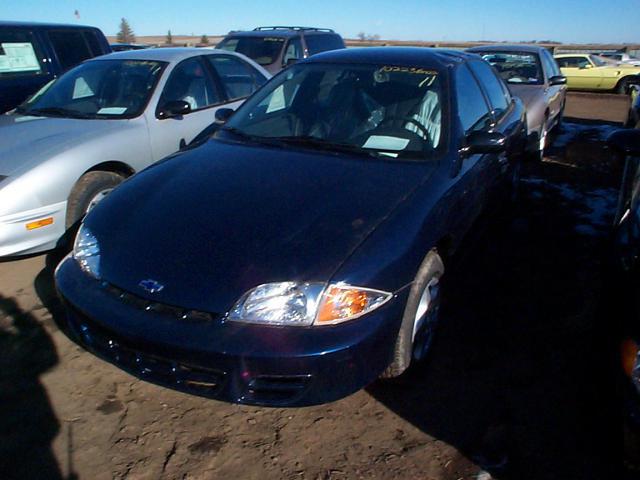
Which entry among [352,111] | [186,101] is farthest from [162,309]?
[186,101]

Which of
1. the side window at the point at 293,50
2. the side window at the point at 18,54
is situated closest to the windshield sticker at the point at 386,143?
the side window at the point at 18,54

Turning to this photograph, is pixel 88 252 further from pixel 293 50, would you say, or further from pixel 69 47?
pixel 293 50

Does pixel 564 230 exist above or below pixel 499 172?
below

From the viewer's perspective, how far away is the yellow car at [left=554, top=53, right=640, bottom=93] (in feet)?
51.0

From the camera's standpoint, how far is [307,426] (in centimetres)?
242

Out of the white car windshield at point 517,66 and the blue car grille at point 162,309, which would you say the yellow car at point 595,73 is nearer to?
the white car windshield at point 517,66

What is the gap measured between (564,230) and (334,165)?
292 centimetres

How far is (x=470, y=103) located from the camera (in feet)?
11.5

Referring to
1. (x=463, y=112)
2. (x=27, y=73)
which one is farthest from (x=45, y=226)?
(x=27, y=73)

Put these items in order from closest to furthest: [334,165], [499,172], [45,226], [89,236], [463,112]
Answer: [89,236] < [334,165] < [463,112] < [45,226] < [499,172]

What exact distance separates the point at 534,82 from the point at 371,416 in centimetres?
658

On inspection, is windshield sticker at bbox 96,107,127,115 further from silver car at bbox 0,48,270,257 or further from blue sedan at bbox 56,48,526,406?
blue sedan at bbox 56,48,526,406

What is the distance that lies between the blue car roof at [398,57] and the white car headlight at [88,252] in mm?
2045

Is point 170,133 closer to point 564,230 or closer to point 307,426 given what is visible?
point 307,426
